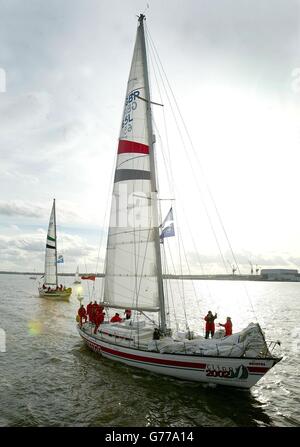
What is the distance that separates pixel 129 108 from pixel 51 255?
1604 inches

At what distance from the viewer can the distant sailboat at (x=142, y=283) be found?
13.6 m

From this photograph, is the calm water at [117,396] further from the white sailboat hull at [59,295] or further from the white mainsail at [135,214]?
the white sailboat hull at [59,295]

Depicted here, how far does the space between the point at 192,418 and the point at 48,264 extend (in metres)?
47.1

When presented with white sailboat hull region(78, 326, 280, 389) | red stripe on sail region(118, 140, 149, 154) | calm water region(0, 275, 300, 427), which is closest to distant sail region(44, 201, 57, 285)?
calm water region(0, 275, 300, 427)

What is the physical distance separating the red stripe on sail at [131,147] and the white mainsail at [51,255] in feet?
119

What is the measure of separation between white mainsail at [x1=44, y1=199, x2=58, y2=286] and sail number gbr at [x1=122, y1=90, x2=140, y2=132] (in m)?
36.3

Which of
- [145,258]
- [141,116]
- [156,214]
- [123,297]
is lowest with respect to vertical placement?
[123,297]

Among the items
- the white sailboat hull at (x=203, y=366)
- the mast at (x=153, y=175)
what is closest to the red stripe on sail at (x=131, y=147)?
the mast at (x=153, y=175)

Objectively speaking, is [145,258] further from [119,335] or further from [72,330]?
[72,330]

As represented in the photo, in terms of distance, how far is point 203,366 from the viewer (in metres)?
13.5

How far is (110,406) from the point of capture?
1245 cm

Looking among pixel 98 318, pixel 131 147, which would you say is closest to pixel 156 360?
pixel 98 318

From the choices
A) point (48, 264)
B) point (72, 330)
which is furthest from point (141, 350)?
point (48, 264)
